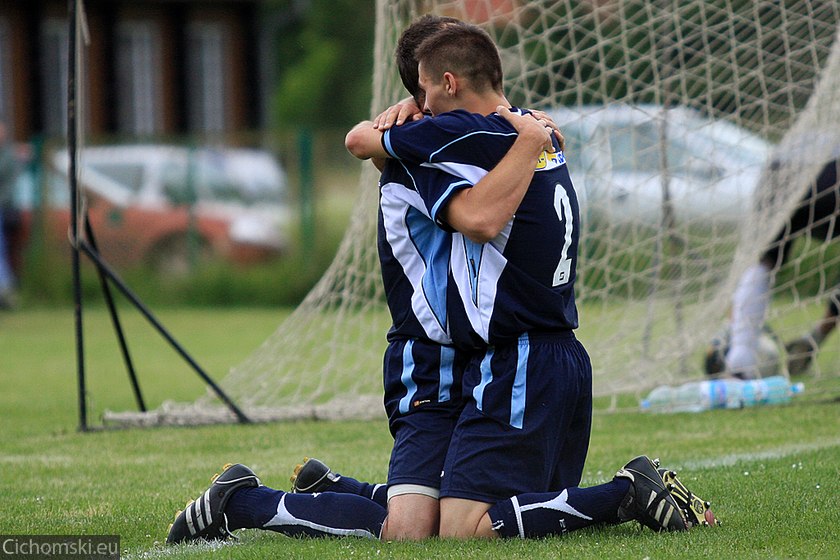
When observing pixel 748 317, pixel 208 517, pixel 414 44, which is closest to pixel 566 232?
pixel 414 44

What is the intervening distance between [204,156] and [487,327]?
13139mm

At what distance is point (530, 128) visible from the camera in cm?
370

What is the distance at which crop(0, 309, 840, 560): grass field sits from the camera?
11.7 feet

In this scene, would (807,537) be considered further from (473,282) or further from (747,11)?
(747,11)

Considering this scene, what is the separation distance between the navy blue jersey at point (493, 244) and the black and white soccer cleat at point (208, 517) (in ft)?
2.72

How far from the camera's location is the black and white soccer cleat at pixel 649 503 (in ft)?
12.0

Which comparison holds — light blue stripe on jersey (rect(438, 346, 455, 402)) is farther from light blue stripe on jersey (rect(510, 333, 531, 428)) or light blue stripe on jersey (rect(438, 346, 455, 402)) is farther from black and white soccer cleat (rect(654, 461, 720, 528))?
black and white soccer cleat (rect(654, 461, 720, 528))

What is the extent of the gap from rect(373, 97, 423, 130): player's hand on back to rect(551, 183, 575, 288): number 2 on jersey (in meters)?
0.51

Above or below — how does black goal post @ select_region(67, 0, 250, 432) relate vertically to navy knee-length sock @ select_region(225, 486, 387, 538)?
above

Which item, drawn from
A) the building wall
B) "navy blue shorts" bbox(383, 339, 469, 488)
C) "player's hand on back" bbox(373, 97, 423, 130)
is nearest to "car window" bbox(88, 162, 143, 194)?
the building wall

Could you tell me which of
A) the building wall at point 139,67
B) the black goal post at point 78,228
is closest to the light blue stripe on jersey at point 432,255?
the black goal post at point 78,228

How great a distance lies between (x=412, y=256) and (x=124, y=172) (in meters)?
13.1

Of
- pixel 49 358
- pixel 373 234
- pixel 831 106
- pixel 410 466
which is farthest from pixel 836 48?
pixel 49 358

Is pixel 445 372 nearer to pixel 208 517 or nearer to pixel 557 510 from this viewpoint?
pixel 557 510
